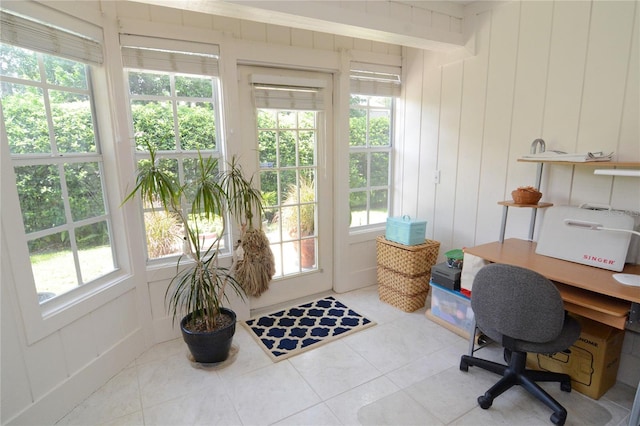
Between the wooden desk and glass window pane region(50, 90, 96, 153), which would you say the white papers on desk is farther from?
glass window pane region(50, 90, 96, 153)

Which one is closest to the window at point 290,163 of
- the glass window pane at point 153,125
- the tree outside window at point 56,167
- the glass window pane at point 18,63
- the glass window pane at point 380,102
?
the glass window pane at point 380,102

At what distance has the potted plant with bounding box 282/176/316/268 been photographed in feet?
9.96

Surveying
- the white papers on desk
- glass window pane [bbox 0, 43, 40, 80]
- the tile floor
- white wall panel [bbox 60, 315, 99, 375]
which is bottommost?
the tile floor

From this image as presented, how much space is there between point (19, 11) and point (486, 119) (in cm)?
289

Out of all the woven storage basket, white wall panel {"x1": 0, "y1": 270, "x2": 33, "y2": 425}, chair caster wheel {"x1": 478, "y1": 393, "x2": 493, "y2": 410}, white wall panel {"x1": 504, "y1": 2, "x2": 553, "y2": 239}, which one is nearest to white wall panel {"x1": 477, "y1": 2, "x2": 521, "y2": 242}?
white wall panel {"x1": 504, "y1": 2, "x2": 553, "y2": 239}

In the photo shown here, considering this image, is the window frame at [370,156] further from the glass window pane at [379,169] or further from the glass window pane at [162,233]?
the glass window pane at [162,233]

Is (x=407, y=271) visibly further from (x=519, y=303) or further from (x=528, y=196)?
(x=519, y=303)

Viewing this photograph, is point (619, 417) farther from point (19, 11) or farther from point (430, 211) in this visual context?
point (19, 11)

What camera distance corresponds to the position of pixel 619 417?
180 cm

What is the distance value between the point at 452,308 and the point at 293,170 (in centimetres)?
172

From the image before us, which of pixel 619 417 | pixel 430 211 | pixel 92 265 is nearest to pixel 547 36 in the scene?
pixel 430 211

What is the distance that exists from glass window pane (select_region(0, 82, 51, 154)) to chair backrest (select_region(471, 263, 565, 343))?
2.44m

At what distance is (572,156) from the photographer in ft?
6.57

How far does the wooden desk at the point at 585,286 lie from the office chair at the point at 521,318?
0.16 metres
